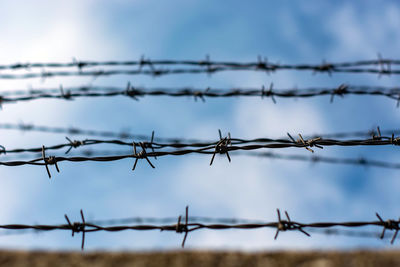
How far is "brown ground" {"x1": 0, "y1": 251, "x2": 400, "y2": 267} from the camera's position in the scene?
379 cm

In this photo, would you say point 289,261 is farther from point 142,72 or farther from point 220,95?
point 142,72

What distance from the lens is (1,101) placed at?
11.5 ft

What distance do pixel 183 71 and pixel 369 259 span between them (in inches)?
110

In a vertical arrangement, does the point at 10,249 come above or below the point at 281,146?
below

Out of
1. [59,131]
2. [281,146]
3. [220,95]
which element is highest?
[220,95]

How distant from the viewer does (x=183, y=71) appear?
3.75 metres

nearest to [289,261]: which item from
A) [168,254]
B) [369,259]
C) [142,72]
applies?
[369,259]

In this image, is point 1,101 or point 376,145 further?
point 1,101

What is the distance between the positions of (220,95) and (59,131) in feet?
6.06

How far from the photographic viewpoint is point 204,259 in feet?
12.9

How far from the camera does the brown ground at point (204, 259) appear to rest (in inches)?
149

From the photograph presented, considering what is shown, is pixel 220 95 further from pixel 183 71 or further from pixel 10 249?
pixel 10 249

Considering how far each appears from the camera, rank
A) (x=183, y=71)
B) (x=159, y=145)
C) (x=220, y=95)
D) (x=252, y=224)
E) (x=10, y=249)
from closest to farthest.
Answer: (x=252, y=224), (x=159, y=145), (x=220, y=95), (x=183, y=71), (x=10, y=249)

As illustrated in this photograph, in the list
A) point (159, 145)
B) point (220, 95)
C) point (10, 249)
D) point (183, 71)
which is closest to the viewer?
point (159, 145)
